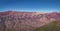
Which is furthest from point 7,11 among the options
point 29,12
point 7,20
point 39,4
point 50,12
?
point 50,12

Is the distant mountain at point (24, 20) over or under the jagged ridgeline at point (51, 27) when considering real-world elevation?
over

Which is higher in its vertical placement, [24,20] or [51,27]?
[24,20]

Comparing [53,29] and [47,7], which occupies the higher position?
[47,7]

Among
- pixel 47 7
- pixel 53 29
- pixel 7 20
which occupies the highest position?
pixel 47 7

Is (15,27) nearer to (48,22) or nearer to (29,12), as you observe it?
(29,12)

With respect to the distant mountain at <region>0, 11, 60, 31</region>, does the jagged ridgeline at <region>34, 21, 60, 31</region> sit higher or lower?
lower

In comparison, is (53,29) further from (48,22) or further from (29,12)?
(29,12)
